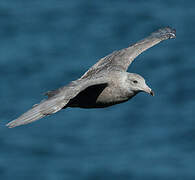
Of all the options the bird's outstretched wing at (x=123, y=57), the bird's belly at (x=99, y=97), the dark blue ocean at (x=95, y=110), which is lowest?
the bird's belly at (x=99, y=97)

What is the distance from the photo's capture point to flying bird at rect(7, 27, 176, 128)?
38.3 ft

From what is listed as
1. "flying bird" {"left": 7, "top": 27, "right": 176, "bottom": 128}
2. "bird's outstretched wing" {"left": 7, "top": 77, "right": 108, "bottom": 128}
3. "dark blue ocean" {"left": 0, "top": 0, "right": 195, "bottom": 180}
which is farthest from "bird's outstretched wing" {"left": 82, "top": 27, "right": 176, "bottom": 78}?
"dark blue ocean" {"left": 0, "top": 0, "right": 195, "bottom": 180}

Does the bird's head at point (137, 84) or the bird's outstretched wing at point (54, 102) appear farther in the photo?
the bird's head at point (137, 84)

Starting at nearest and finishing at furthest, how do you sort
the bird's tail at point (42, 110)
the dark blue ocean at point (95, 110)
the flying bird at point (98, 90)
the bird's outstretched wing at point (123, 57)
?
the bird's tail at point (42, 110) → the flying bird at point (98, 90) → the bird's outstretched wing at point (123, 57) → the dark blue ocean at point (95, 110)

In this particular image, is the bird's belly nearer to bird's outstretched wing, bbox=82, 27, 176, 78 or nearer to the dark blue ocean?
bird's outstretched wing, bbox=82, 27, 176, 78

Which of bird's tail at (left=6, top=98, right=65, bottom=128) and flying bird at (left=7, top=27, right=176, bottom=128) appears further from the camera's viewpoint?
flying bird at (left=7, top=27, right=176, bottom=128)

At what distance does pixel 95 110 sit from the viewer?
26625mm

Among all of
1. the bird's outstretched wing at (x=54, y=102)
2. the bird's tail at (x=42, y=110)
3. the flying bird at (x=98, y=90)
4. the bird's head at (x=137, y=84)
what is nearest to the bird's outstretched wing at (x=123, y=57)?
the flying bird at (x=98, y=90)

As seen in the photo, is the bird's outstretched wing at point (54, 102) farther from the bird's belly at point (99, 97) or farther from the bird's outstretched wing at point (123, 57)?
the bird's outstretched wing at point (123, 57)

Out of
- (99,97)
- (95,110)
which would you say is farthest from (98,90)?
(95,110)

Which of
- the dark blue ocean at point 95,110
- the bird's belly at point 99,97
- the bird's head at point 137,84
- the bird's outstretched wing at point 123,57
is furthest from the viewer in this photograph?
the dark blue ocean at point 95,110

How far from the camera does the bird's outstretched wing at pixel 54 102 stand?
1141 cm

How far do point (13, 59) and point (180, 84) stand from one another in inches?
257

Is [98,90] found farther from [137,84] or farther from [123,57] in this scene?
[123,57]
